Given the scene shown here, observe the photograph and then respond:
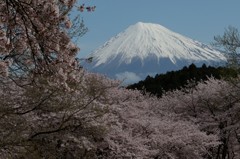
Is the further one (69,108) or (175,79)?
(175,79)

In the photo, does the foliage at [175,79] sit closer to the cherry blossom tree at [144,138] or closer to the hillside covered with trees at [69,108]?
the hillside covered with trees at [69,108]

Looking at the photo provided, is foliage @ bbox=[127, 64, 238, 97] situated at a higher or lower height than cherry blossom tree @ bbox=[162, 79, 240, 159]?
higher

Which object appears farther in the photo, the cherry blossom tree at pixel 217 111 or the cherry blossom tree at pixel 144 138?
the cherry blossom tree at pixel 217 111

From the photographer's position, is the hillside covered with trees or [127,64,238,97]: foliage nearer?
the hillside covered with trees

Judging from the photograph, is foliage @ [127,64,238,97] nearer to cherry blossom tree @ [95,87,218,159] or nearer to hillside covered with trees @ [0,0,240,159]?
hillside covered with trees @ [0,0,240,159]

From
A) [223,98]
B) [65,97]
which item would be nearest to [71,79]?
[65,97]

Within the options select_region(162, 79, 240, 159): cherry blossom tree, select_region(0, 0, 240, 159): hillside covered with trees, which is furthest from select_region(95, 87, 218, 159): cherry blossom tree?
select_region(162, 79, 240, 159): cherry blossom tree

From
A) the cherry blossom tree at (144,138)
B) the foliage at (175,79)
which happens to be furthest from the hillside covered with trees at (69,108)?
the foliage at (175,79)

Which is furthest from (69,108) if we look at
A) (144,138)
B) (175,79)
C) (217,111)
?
(175,79)

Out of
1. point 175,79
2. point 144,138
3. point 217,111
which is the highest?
point 175,79

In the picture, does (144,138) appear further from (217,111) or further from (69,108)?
(217,111)

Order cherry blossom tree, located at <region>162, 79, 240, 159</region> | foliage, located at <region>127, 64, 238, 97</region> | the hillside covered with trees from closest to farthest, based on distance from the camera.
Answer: the hillside covered with trees, cherry blossom tree, located at <region>162, 79, 240, 159</region>, foliage, located at <region>127, 64, 238, 97</region>

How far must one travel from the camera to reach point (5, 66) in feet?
18.3

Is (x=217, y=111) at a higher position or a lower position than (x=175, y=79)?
lower
